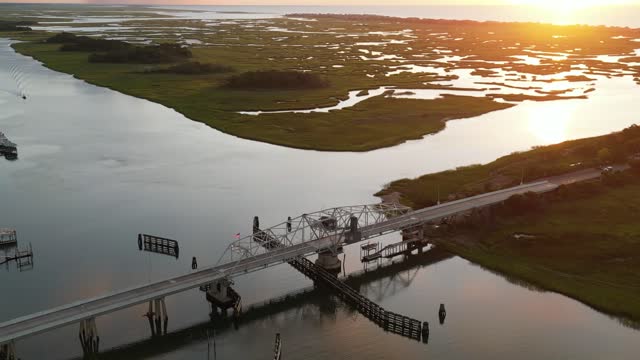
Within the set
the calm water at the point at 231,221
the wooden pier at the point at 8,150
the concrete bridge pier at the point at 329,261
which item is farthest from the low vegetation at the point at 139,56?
the concrete bridge pier at the point at 329,261

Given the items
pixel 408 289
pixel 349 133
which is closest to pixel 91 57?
pixel 349 133

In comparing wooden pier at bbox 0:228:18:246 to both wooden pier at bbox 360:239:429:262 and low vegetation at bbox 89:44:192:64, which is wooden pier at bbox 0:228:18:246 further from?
low vegetation at bbox 89:44:192:64

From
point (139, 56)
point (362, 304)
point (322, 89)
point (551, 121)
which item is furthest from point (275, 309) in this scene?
point (139, 56)

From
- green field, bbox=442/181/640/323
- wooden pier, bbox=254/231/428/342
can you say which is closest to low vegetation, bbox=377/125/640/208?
green field, bbox=442/181/640/323

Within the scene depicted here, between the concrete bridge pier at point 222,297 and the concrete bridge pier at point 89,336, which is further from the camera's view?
the concrete bridge pier at point 222,297

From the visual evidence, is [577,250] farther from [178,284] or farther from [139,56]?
[139,56]

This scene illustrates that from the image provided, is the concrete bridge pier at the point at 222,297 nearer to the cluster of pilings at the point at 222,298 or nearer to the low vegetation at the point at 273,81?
the cluster of pilings at the point at 222,298
